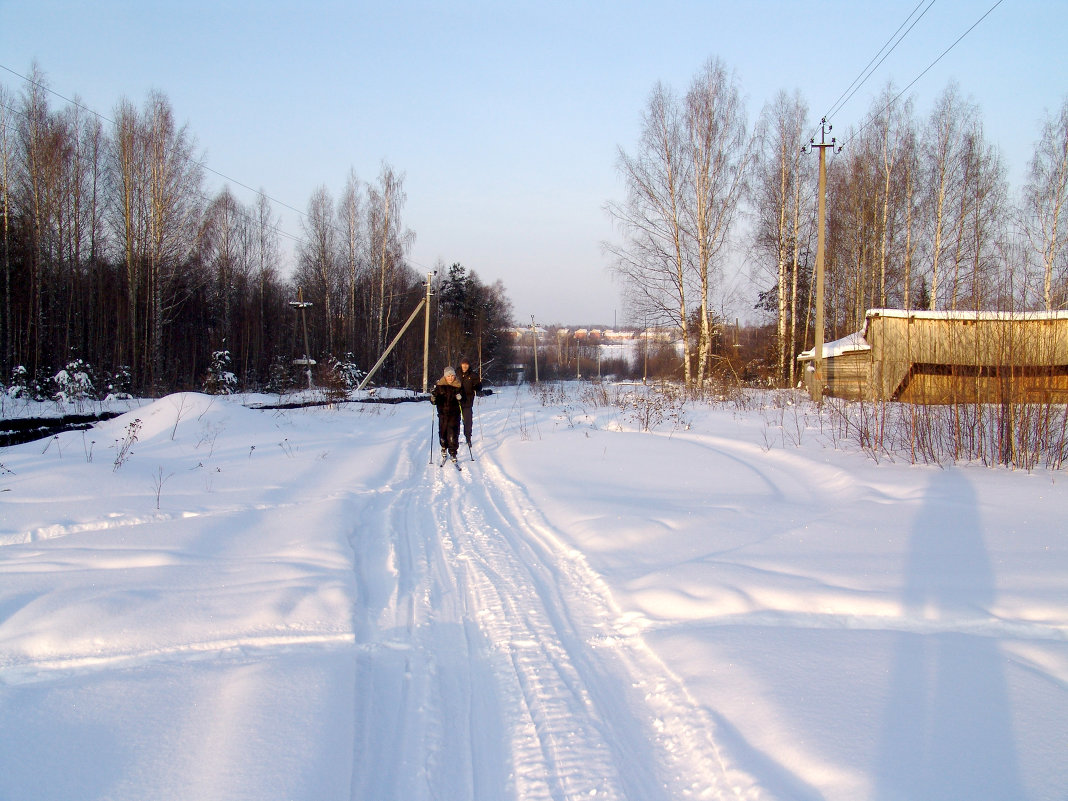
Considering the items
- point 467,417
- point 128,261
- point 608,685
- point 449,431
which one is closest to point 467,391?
point 467,417

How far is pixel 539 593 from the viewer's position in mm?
4594

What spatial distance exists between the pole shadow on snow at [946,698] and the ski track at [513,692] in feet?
2.21

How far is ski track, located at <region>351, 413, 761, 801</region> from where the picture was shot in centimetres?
253

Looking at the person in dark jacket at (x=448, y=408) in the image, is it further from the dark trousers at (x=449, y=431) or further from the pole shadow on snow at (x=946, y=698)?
the pole shadow on snow at (x=946, y=698)

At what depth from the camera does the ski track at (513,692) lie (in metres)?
2.53

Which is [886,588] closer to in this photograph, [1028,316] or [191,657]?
[191,657]

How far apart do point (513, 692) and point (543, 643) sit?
59cm

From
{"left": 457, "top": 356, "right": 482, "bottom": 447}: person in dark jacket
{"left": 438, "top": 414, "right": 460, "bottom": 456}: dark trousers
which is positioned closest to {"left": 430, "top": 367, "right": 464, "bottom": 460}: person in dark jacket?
{"left": 438, "top": 414, "right": 460, "bottom": 456}: dark trousers

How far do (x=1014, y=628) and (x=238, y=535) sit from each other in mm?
6113

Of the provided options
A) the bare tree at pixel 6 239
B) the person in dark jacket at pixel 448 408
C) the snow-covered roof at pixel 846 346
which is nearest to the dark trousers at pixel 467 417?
the person in dark jacket at pixel 448 408

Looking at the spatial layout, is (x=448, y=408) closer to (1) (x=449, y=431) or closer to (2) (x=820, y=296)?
(1) (x=449, y=431)

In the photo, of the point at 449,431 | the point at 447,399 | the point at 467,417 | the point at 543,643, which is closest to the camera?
the point at 543,643

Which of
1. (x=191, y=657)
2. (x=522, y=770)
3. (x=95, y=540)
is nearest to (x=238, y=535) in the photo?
(x=95, y=540)

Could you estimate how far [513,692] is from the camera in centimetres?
317
